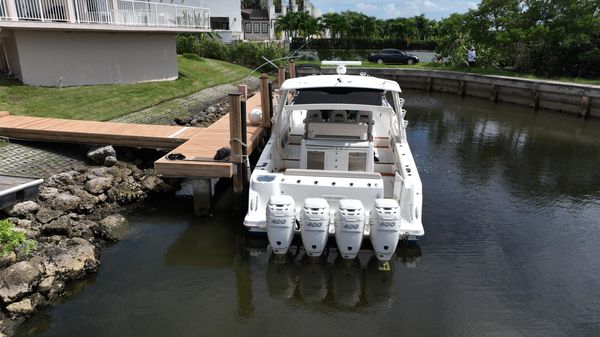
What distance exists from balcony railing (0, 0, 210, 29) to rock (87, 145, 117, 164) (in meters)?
6.16

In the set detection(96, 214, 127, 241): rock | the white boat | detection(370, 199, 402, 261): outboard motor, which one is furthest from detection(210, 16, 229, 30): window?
detection(370, 199, 402, 261): outboard motor

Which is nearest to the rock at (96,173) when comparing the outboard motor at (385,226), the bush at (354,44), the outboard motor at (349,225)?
the outboard motor at (349,225)

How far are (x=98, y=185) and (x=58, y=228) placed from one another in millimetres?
1737

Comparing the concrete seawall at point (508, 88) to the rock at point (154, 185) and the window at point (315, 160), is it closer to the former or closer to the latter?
the window at point (315, 160)

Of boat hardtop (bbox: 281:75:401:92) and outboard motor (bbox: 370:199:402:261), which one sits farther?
boat hardtop (bbox: 281:75:401:92)

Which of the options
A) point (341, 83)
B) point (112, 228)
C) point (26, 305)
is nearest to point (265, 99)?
point (341, 83)

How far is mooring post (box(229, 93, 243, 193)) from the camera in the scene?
8.08m

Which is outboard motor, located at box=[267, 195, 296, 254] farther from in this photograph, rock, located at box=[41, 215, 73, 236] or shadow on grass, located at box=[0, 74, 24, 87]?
shadow on grass, located at box=[0, 74, 24, 87]

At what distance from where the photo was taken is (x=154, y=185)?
9859 millimetres

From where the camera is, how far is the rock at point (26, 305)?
18.6 feet

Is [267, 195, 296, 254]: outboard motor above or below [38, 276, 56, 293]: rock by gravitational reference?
above

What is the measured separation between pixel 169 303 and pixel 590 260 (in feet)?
22.5

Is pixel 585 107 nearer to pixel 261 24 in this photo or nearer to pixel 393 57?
pixel 393 57

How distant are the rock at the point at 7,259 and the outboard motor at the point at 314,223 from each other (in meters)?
4.10
